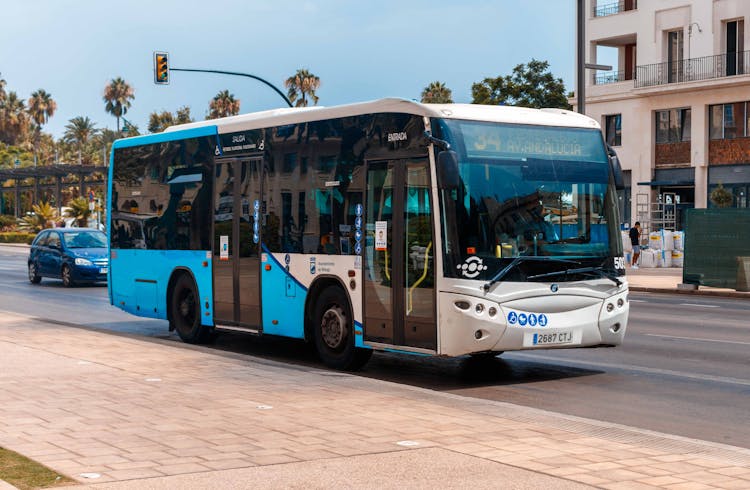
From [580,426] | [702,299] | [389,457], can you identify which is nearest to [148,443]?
[389,457]

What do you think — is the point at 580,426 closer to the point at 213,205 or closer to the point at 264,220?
the point at 264,220

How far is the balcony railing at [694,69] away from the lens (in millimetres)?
48969

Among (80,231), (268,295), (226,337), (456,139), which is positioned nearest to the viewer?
(456,139)

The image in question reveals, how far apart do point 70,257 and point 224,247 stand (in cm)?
1624

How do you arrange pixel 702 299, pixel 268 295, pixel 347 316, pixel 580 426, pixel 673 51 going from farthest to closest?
pixel 673 51 < pixel 702 299 < pixel 268 295 < pixel 347 316 < pixel 580 426

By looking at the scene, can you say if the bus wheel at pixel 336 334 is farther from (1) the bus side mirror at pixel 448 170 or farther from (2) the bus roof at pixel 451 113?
(1) the bus side mirror at pixel 448 170

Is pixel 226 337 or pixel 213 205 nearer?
pixel 213 205

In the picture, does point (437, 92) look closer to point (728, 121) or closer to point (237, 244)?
point (728, 121)

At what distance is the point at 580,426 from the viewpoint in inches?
342

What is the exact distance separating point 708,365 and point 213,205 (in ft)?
22.7

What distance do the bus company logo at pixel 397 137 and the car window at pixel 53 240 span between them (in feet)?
67.9

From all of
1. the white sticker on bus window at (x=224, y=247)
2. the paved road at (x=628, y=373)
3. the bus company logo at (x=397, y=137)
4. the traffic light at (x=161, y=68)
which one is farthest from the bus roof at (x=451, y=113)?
the traffic light at (x=161, y=68)

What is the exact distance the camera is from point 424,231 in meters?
11.9

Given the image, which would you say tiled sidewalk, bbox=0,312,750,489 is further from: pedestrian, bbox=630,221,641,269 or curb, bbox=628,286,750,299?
pedestrian, bbox=630,221,641,269
